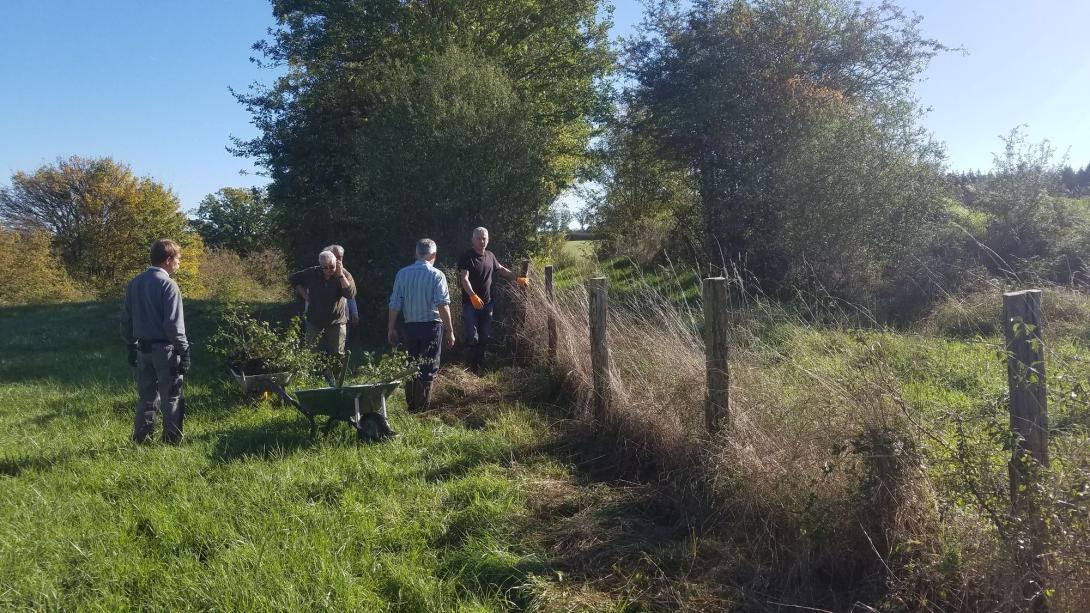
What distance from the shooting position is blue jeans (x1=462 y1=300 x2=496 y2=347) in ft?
28.0

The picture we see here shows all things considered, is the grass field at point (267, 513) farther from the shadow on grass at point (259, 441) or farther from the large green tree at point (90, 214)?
the large green tree at point (90, 214)

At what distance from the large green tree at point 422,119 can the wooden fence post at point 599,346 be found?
5806 mm

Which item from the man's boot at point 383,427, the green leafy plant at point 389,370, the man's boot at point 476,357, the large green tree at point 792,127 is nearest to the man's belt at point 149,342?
the green leafy plant at point 389,370

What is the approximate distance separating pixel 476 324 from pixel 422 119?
4.37m

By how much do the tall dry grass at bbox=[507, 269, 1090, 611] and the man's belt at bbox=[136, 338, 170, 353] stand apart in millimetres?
3837

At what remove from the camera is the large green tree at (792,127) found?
501 inches

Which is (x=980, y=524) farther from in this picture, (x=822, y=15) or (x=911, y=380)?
(x=822, y=15)

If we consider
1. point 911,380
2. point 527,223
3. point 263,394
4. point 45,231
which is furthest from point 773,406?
point 45,231

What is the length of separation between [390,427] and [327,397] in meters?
0.73

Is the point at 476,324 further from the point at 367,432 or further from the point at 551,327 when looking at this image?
the point at 367,432

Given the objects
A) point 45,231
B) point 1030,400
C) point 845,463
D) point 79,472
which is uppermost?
point 45,231

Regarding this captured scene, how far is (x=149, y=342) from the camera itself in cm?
604

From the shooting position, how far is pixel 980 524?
3041 mm

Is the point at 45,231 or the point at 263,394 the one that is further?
the point at 45,231
